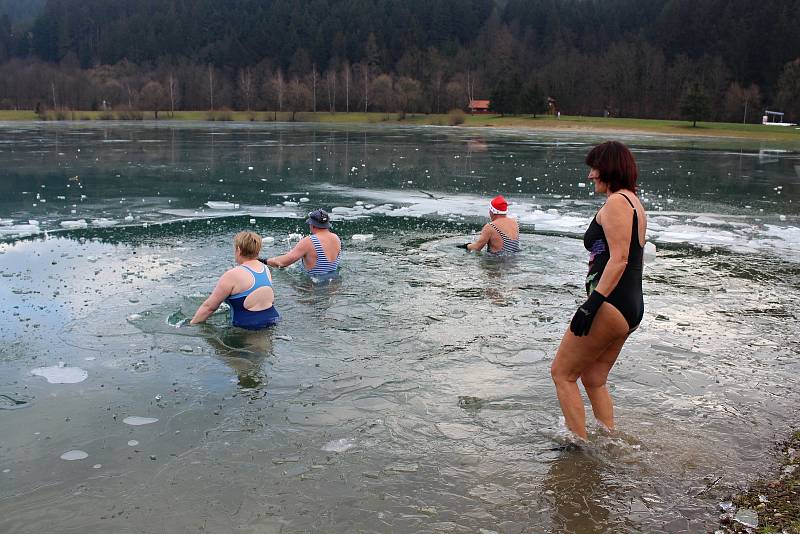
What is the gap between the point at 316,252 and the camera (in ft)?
34.0

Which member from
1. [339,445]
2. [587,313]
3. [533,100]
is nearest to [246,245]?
[339,445]

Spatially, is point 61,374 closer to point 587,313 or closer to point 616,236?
point 587,313

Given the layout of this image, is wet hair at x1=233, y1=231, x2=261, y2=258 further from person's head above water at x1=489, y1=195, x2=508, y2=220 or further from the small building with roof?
the small building with roof

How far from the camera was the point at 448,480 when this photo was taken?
5039 mm

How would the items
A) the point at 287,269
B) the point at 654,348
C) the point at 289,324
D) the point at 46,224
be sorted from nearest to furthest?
the point at 654,348, the point at 289,324, the point at 287,269, the point at 46,224

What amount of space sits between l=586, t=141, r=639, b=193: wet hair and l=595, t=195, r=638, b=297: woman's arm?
0.14 m

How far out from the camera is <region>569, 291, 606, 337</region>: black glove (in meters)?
4.82

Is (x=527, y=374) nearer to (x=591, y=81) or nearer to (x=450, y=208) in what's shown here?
(x=450, y=208)

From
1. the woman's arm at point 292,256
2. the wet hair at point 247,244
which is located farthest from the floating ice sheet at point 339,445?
the woman's arm at point 292,256

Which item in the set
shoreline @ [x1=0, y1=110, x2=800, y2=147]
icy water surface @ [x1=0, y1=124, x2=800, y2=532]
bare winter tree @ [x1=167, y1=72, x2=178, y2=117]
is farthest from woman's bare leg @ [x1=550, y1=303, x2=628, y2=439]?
bare winter tree @ [x1=167, y1=72, x2=178, y2=117]

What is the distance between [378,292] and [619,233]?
5289 millimetres

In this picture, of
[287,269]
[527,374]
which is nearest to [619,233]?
[527,374]

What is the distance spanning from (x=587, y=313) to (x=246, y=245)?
4.30 metres

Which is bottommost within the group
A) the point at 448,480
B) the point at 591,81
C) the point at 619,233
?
the point at 448,480
